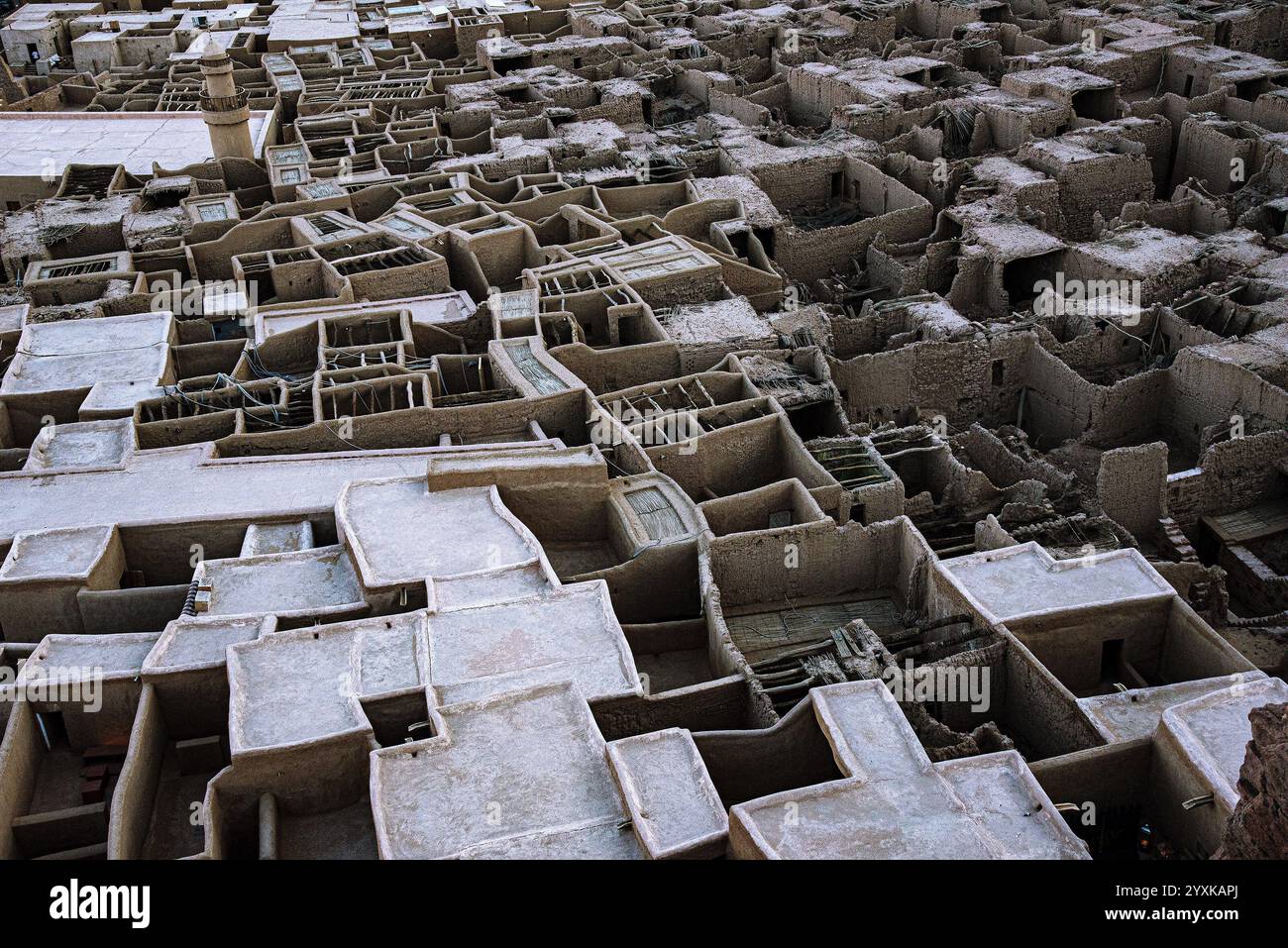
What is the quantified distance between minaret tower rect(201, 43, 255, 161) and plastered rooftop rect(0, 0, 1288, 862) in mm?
204

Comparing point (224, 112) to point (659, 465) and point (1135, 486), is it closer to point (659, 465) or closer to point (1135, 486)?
point (659, 465)

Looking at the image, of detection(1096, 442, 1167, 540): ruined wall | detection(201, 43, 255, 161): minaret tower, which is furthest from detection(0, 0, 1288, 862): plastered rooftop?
detection(201, 43, 255, 161): minaret tower

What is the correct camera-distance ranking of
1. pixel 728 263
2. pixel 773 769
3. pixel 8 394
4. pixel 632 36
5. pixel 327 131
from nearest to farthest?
pixel 773 769
pixel 8 394
pixel 728 263
pixel 327 131
pixel 632 36

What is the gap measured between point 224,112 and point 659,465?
23719mm

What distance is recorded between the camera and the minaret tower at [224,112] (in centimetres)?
4100

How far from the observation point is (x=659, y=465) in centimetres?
2541

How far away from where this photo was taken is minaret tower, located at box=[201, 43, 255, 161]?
41000 millimetres

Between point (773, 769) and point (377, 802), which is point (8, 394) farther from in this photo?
point (773, 769)

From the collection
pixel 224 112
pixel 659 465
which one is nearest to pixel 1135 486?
pixel 659 465

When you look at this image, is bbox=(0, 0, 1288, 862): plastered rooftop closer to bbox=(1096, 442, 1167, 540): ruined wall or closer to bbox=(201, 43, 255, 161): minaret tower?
bbox=(1096, 442, 1167, 540): ruined wall
